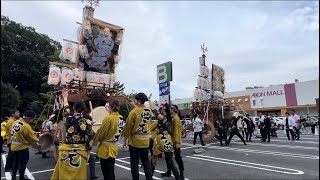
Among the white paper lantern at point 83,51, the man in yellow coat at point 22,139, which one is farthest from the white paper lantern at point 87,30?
the man in yellow coat at point 22,139

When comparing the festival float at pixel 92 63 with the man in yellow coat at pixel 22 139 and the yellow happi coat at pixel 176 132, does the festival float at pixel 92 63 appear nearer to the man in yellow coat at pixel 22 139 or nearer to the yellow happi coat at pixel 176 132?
the man in yellow coat at pixel 22 139

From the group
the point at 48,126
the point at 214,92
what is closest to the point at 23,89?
the point at 214,92

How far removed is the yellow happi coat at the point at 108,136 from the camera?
5039 mm

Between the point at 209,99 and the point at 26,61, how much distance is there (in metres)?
23.5

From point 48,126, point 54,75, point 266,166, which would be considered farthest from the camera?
point 54,75

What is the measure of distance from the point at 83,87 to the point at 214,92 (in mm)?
10257

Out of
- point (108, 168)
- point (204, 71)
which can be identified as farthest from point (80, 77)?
point (204, 71)

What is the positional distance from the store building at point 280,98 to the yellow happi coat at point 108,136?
1064 inches

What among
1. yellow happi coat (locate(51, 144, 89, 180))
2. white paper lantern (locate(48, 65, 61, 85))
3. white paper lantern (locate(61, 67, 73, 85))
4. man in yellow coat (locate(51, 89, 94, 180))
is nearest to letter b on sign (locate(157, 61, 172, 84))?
man in yellow coat (locate(51, 89, 94, 180))

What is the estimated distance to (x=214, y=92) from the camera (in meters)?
19.5

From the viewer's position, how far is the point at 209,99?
1873 centimetres

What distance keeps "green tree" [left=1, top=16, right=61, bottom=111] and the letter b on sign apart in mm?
22660

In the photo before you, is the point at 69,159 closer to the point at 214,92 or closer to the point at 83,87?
the point at 83,87

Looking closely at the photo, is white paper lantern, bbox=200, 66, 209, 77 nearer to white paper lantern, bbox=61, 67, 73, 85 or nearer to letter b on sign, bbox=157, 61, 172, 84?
white paper lantern, bbox=61, 67, 73, 85
